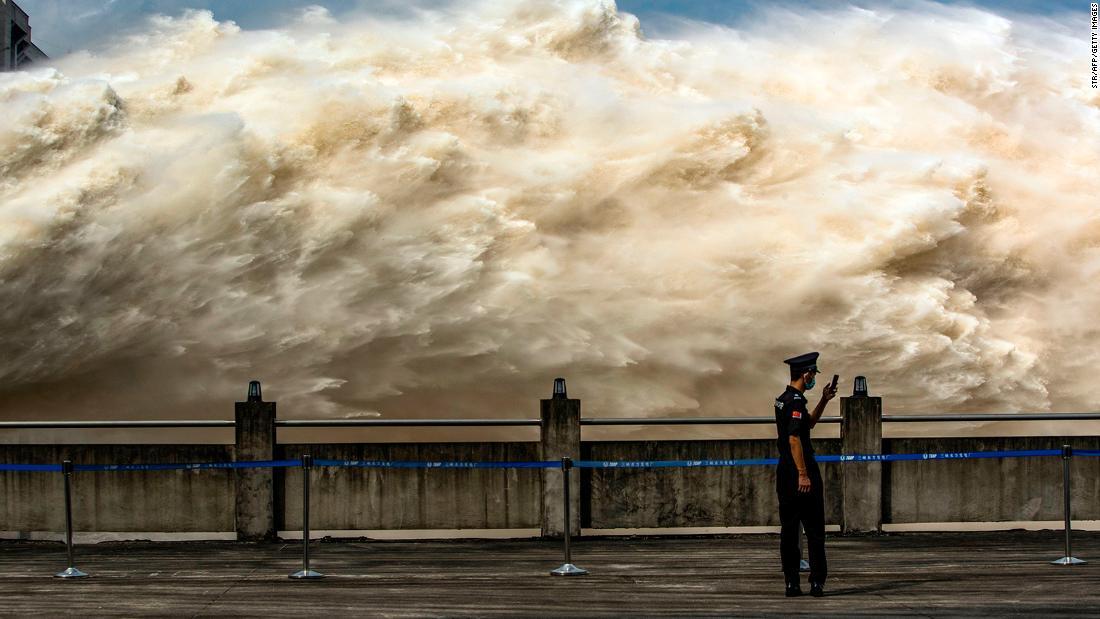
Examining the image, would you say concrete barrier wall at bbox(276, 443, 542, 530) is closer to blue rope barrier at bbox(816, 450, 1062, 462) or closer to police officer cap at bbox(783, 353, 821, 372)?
blue rope barrier at bbox(816, 450, 1062, 462)

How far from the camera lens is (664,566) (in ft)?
42.5

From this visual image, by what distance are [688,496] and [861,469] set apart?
6.29 feet

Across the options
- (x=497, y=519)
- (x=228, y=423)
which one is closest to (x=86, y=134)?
(x=228, y=423)

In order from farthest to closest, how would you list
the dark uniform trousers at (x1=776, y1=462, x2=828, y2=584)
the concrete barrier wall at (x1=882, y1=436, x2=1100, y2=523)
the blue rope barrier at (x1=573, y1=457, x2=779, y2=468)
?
the concrete barrier wall at (x1=882, y1=436, x2=1100, y2=523) < the blue rope barrier at (x1=573, y1=457, x2=779, y2=468) < the dark uniform trousers at (x1=776, y1=462, x2=828, y2=584)

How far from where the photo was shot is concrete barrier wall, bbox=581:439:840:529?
15.2 m

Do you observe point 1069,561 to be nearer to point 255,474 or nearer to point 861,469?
point 861,469

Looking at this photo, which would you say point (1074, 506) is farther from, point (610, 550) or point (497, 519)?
point (497, 519)

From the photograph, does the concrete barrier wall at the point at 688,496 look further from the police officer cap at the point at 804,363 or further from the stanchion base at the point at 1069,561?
the police officer cap at the point at 804,363

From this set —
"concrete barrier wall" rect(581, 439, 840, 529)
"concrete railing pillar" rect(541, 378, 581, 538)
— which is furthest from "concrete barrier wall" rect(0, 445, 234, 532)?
"concrete barrier wall" rect(581, 439, 840, 529)

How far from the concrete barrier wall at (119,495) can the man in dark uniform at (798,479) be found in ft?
22.5

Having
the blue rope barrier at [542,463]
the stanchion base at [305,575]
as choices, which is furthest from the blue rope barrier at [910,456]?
the stanchion base at [305,575]

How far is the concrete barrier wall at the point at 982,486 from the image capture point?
15.3 m

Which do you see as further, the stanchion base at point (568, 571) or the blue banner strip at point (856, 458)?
the blue banner strip at point (856, 458)

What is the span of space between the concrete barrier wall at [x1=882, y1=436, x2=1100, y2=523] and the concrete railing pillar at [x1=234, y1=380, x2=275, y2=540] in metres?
6.74
